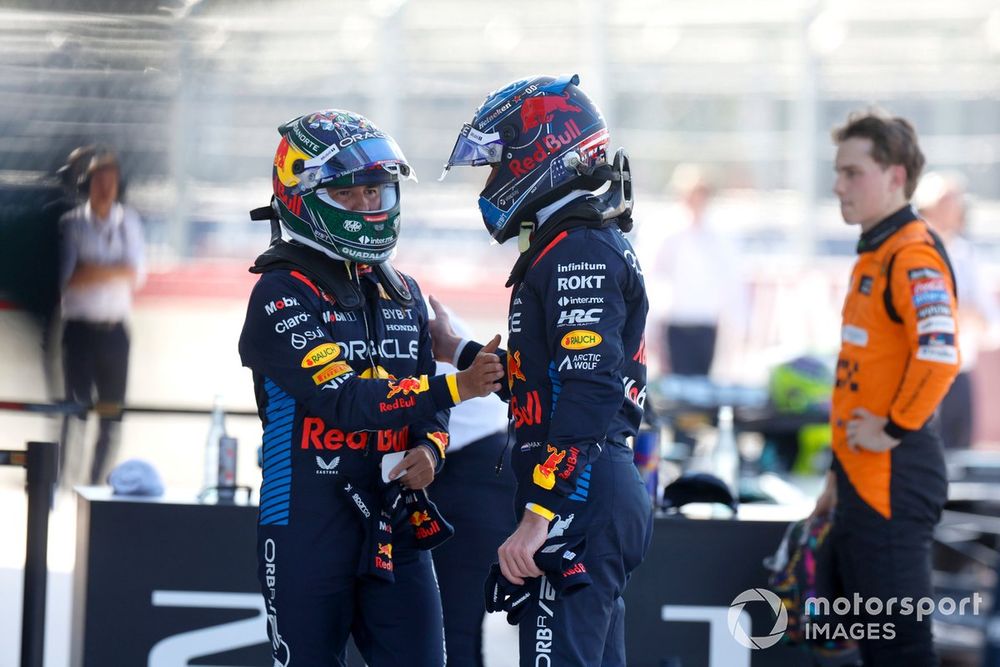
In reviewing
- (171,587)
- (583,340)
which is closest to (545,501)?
(583,340)

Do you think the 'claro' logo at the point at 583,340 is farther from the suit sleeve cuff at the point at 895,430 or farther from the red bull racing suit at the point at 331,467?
the suit sleeve cuff at the point at 895,430

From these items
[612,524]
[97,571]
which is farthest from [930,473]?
[97,571]

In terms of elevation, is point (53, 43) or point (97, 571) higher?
point (53, 43)

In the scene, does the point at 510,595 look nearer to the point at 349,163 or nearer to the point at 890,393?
the point at 349,163

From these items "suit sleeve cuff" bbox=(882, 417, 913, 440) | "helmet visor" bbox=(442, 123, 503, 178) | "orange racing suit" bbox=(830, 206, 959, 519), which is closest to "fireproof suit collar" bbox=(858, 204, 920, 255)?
"orange racing suit" bbox=(830, 206, 959, 519)

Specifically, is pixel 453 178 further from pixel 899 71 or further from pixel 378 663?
pixel 378 663

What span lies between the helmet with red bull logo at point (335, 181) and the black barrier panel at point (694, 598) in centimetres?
153

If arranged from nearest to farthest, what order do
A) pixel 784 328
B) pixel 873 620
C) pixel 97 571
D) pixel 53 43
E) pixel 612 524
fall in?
pixel 612 524
pixel 873 620
pixel 97 571
pixel 53 43
pixel 784 328

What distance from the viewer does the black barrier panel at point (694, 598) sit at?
4133 millimetres

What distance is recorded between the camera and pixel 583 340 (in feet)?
9.05

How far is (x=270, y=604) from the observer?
9.97ft

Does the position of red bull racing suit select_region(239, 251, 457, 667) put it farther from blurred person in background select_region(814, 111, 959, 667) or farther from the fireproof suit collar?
the fireproof suit collar

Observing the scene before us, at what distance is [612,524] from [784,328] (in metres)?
A: 8.89

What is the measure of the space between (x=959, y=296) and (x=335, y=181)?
5.32m
